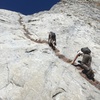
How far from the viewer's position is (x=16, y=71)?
20.6m

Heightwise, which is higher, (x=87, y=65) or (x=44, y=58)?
(x=44, y=58)

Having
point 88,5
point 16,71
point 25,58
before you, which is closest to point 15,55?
point 25,58

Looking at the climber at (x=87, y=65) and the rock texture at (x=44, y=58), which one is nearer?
the rock texture at (x=44, y=58)

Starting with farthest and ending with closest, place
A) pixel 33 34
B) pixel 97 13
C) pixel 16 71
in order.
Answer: pixel 97 13, pixel 33 34, pixel 16 71

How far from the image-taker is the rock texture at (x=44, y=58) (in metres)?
19.1

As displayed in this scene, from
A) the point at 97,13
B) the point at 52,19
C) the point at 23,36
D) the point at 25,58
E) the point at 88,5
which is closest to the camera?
the point at 25,58

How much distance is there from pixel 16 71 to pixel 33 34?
1139 cm

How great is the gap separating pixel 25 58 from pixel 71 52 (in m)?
6.68

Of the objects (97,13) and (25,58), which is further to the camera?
(97,13)

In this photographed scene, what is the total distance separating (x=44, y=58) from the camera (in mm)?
22812

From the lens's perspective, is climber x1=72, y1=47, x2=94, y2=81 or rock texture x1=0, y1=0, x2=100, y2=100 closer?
rock texture x1=0, y1=0, x2=100, y2=100

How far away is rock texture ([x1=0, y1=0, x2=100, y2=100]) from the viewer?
19078mm

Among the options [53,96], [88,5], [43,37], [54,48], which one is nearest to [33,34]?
[43,37]

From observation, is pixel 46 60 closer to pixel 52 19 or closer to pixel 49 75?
pixel 49 75
